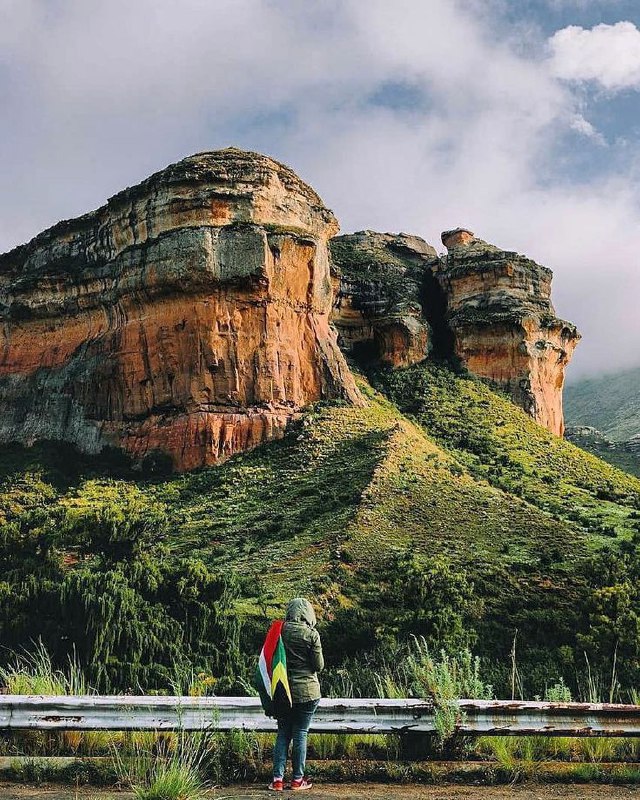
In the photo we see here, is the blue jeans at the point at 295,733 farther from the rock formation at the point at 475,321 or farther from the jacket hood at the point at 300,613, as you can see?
the rock formation at the point at 475,321

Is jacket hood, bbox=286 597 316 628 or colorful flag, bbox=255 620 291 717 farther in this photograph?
jacket hood, bbox=286 597 316 628

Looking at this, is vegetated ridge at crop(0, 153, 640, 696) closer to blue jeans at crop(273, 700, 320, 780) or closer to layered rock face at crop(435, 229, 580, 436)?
layered rock face at crop(435, 229, 580, 436)

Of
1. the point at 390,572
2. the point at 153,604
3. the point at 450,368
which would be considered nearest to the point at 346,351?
the point at 450,368

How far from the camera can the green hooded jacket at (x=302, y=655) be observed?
280 inches

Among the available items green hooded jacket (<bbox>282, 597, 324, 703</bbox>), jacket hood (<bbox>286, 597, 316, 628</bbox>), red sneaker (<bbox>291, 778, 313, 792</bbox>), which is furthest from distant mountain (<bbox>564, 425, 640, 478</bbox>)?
red sneaker (<bbox>291, 778, 313, 792</bbox>)

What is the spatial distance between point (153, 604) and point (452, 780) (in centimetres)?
1362

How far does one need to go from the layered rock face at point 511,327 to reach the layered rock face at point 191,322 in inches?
457

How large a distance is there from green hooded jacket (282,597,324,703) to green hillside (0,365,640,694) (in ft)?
11.8

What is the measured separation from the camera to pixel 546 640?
19.3 m

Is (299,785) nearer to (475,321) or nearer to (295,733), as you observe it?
(295,733)

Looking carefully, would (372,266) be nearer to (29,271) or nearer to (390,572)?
(29,271)

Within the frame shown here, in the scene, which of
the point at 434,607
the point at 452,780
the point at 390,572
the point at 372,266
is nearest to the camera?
the point at 452,780

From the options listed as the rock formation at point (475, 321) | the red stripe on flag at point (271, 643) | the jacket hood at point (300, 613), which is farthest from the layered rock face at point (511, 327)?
the red stripe on flag at point (271, 643)

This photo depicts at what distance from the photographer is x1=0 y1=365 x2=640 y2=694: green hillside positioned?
58.3 feet
